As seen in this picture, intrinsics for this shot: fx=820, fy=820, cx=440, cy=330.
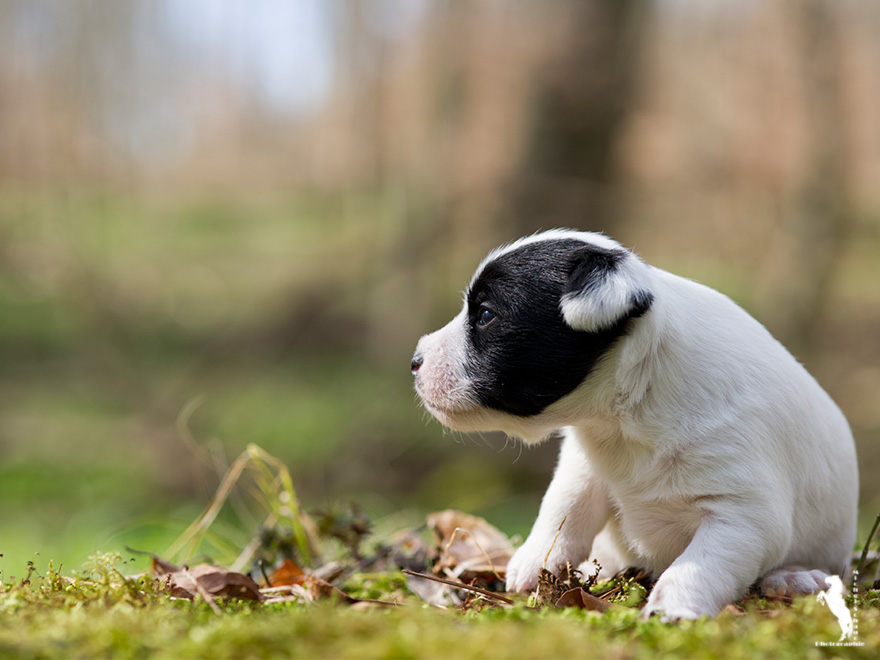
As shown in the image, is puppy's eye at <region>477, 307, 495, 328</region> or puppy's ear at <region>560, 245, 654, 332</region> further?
puppy's eye at <region>477, 307, 495, 328</region>

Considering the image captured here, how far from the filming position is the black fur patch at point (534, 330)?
251 cm

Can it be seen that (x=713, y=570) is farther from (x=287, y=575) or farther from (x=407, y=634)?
(x=287, y=575)

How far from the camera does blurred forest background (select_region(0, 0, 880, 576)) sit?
919 centimetres

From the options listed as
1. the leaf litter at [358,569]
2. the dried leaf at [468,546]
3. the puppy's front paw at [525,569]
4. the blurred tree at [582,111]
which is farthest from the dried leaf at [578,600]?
the blurred tree at [582,111]

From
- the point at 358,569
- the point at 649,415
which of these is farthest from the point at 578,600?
the point at 358,569

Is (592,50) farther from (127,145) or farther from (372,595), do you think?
(127,145)

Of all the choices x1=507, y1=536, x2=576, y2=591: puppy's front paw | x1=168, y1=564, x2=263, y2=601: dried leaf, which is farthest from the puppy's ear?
x1=168, y1=564, x2=263, y2=601: dried leaf

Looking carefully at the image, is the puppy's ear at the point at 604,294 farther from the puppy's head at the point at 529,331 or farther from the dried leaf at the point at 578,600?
the dried leaf at the point at 578,600

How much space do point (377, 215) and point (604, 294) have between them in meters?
14.5

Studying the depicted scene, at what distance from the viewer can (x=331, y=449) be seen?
11.8m

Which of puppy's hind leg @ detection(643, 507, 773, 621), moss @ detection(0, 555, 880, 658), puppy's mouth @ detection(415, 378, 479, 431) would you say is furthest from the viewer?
puppy's mouth @ detection(415, 378, 479, 431)

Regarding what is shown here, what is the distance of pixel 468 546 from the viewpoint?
129 inches

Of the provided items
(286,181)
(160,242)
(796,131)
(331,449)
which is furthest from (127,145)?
(796,131)

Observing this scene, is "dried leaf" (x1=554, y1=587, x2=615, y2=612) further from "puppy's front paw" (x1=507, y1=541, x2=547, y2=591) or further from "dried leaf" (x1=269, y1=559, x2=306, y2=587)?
"dried leaf" (x1=269, y1=559, x2=306, y2=587)
